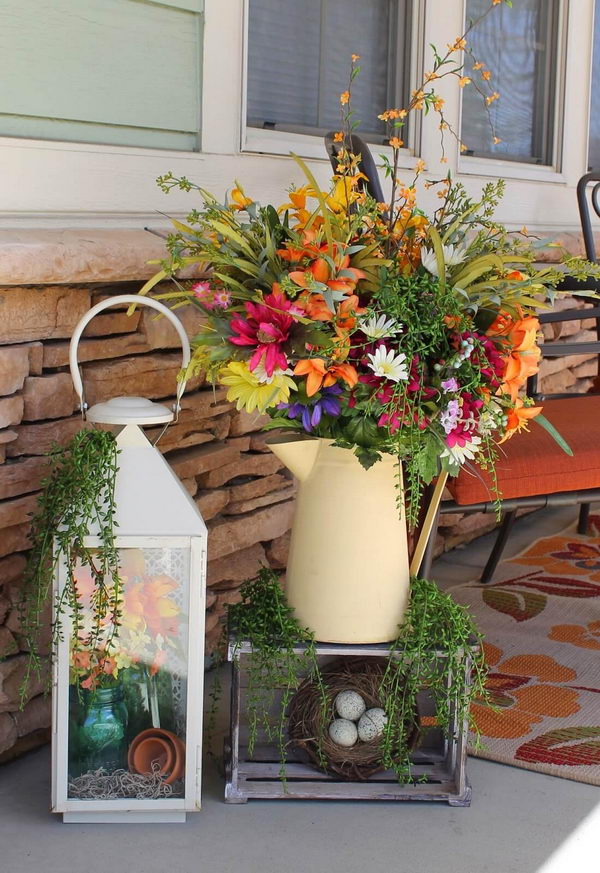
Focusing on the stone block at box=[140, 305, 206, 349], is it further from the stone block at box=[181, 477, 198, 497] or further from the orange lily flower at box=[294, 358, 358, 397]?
the orange lily flower at box=[294, 358, 358, 397]

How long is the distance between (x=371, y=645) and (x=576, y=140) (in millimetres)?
2490

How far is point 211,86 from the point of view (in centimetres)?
214

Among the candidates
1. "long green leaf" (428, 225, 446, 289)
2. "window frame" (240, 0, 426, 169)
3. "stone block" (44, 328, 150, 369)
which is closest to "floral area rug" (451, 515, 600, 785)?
"long green leaf" (428, 225, 446, 289)

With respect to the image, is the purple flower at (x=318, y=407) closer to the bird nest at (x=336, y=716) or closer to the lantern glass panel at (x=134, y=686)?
the lantern glass panel at (x=134, y=686)

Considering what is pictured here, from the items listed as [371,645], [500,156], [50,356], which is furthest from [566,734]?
[500,156]

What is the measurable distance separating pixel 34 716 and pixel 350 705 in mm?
572

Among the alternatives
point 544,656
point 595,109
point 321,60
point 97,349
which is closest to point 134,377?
point 97,349

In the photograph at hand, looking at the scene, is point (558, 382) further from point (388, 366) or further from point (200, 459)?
point (388, 366)

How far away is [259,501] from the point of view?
240 cm

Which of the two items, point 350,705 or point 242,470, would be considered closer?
point 350,705

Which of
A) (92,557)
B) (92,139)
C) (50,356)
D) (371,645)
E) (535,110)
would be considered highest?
(535,110)

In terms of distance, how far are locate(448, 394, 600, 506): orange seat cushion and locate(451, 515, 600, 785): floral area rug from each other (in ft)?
1.37

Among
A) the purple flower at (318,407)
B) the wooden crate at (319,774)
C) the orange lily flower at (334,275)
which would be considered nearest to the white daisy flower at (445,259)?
the orange lily flower at (334,275)

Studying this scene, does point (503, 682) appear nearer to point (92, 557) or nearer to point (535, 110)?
point (92, 557)
